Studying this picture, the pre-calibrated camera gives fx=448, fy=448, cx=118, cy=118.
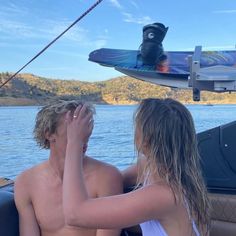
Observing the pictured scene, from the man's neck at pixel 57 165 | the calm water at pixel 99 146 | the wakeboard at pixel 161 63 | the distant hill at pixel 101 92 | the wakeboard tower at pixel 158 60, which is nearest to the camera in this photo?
the man's neck at pixel 57 165

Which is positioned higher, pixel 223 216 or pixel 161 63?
pixel 161 63

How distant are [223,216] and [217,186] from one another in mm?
204

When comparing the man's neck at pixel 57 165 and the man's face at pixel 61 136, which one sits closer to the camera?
the man's face at pixel 61 136

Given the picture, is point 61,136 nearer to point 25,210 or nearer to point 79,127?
point 25,210

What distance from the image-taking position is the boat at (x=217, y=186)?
2.07m

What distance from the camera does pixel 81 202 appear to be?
1295 millimetres

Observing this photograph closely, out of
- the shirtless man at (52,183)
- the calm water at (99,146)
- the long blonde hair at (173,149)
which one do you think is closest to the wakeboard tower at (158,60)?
the calm water at (99,146)

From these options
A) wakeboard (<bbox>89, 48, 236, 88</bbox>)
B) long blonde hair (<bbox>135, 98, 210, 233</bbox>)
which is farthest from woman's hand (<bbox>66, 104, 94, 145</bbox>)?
wakeboard (<bbox>89, 48, 236, 88</bbox>)

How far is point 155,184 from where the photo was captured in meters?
1.32

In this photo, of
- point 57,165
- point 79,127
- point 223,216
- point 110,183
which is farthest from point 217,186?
point 79,127

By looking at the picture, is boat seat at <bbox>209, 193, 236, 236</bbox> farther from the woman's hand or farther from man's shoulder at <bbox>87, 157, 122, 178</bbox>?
the woman's hand

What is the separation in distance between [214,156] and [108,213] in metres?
1.19

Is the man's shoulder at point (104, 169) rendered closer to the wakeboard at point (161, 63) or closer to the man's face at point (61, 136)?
the man's face at point (61, 136)

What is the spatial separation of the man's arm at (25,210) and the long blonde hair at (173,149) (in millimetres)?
801
